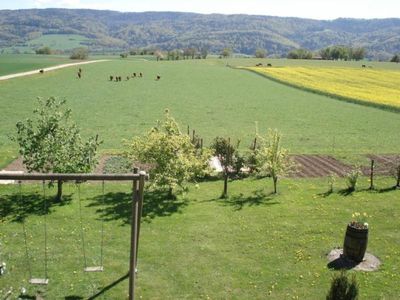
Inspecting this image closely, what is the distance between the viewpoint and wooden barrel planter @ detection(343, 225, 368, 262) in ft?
46.6

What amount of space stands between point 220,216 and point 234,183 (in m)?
4.83

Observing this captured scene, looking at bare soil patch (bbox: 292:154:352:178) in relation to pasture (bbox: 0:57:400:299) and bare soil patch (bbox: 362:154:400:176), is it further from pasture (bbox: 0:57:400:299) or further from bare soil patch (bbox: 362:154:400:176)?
bare soil patch (bbox: 362:154:400:176)

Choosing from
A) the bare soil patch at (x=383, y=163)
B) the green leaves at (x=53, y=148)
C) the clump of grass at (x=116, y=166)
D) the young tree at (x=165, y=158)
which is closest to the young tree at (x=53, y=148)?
the green leaves at (x=53, y=148)

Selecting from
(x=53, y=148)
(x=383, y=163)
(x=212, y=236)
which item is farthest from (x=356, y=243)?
(x=383, y=163)

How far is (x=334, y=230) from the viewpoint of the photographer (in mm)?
17125

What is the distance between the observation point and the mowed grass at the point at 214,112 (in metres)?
35.0

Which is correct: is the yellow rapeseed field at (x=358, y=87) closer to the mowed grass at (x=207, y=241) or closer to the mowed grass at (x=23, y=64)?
the mowed grass at (x=207, y=241)

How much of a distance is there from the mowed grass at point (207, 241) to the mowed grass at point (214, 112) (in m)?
10.2

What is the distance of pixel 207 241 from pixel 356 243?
4851mm

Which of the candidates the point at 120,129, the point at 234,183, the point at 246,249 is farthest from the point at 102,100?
the point at 246,249

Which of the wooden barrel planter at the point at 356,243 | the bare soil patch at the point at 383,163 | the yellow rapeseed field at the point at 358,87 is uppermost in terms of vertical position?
the yellow rapeseed field at the point at 358,87

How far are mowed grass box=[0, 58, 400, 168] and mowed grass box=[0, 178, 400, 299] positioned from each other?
33.3 ft

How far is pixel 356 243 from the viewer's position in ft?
46.7

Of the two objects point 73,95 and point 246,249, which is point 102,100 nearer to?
point 73,95
